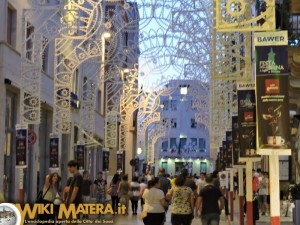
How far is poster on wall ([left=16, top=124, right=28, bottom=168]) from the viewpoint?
2280 centimetres

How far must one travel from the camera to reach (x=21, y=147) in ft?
75.0

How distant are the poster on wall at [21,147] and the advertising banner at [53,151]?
15.7 feet

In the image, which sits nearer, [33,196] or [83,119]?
[33,196]

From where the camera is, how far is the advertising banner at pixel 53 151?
27.8 meters

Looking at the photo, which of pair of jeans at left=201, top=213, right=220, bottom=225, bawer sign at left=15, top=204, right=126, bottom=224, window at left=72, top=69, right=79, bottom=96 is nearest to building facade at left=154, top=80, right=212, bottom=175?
window at left=72, top=69, right=79, bottom=96

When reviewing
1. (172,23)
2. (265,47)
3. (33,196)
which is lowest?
(33,196)

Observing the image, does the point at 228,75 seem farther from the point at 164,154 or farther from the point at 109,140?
the point at 164,154

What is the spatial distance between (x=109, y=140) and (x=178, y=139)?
3199 inches

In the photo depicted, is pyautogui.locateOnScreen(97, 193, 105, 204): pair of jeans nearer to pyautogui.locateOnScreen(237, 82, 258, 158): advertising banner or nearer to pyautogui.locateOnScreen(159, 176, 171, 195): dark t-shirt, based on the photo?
pyautogui.locateOnScreen(159, 176, 171, 195): dark t-shirt

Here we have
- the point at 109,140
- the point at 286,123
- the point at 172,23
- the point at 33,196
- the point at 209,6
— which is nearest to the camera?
the point at 286,123

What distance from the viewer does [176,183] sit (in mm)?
16547

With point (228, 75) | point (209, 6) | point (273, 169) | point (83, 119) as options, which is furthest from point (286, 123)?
point (83, 119)

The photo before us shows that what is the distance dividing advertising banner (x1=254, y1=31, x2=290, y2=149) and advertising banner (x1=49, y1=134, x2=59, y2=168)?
1723cm

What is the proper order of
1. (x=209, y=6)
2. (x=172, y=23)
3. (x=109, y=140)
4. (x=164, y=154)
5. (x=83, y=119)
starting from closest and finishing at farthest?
(x=209, y=6), (x=172, y=23), (x=83, y=119), (x=109, y=140), (x=164, y=154)
